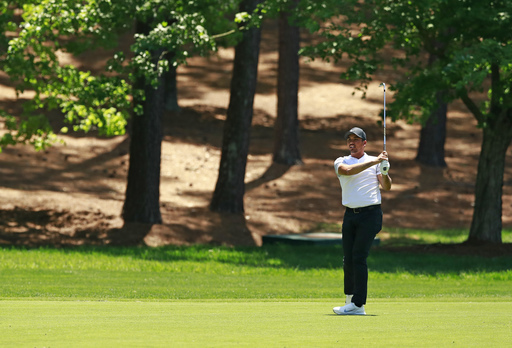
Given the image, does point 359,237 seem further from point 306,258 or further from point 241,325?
point 306,258

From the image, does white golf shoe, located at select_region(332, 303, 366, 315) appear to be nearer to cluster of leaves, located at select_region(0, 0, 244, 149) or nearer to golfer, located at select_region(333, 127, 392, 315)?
golfer, located at select_region(333, 127, 392, 315)

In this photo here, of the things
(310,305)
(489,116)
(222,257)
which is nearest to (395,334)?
(310,305)

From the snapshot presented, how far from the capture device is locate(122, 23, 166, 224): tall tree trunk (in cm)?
2312

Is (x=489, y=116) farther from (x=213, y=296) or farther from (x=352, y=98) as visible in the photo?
(x=352, y=98)

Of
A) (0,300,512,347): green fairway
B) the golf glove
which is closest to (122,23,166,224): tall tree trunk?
(0,300,512,347): green fairway

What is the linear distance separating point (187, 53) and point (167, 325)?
1289 centimetres

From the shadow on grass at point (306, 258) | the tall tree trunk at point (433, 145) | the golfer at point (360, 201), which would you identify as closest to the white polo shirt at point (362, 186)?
the golfer at point (360, 201)

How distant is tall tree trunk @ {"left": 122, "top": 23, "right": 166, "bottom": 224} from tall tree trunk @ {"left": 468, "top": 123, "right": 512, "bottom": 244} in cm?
779

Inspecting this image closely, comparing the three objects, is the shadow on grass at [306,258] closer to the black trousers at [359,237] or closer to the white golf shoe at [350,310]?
the black trousers at [359,237]

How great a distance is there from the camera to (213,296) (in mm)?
12938

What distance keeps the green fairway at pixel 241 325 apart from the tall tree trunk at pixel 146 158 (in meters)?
13.2

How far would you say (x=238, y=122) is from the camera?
26.2 metres

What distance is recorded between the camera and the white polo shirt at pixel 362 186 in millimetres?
9938

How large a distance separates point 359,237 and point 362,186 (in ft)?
1.78
